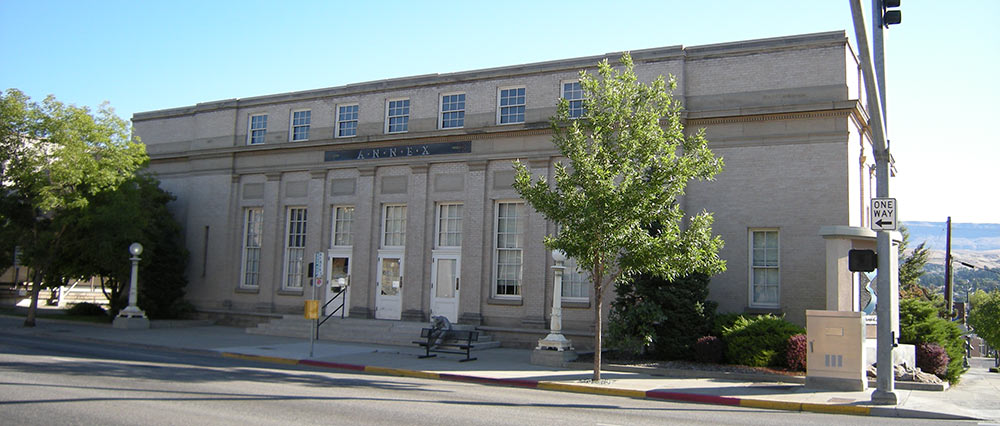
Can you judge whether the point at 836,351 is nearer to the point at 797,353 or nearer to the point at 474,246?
the point at 797,353

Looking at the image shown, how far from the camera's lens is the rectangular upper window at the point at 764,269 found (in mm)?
Result: 20531

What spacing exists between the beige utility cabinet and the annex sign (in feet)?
44.6

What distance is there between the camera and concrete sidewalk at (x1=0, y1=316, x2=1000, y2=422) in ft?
42.8

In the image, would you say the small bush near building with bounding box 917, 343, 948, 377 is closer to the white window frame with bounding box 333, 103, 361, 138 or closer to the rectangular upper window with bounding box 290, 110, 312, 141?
the white window frame with bounding box 333, 103, 361, 138

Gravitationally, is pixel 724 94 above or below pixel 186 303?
above

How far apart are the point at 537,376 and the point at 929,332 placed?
31.2ft

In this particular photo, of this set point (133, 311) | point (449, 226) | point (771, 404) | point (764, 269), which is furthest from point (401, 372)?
point (133, 311)

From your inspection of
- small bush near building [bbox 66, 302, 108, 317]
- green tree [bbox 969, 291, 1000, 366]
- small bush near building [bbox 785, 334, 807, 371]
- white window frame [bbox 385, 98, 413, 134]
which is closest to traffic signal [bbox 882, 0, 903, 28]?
small bush near building [bbox 785, 334, 807, 371]

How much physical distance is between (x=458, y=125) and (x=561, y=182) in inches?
415

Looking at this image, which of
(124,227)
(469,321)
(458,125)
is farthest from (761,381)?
(124,227)

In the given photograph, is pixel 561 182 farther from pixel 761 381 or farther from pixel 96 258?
pixel 96 258

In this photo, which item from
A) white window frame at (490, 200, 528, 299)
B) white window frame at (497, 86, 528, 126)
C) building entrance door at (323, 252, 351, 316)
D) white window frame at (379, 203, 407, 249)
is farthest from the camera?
building entrance door at (323, 252, 351, 316)

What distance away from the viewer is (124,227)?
88.7ft

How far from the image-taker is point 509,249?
79.9ft
